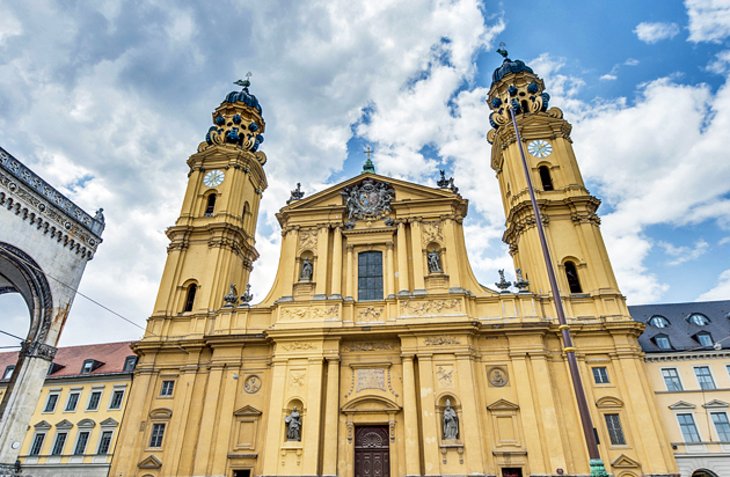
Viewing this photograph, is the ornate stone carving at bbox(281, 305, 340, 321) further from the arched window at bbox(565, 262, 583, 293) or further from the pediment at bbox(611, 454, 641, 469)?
the pediment at bbox(611, 454, 641, 469)

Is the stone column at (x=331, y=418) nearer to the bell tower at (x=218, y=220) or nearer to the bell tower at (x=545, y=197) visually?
the bell tower at (x=218, y=220)

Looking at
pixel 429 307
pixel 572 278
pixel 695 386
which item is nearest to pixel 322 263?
pixel 429 307

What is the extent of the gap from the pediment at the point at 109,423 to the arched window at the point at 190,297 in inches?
388

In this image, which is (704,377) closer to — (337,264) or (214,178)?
(337,264)

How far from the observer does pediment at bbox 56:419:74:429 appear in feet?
89.4

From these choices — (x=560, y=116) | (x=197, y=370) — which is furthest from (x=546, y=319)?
(x=197, y=370)

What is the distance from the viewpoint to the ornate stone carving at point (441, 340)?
18.8m

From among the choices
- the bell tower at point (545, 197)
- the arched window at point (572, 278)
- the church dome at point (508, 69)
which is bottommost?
the arched window at point (572, 278)

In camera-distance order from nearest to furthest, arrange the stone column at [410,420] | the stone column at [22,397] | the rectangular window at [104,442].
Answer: the stone column at [22,397]
the stone column at [410,420]
the rectangular window at [104,442]

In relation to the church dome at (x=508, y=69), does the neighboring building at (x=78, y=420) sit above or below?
below

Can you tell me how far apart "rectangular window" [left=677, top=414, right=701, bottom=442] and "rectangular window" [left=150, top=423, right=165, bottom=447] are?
77.7 feet

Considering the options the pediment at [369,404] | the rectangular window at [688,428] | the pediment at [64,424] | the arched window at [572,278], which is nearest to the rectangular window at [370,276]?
the pediment at [369,404]

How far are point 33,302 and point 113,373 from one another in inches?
553

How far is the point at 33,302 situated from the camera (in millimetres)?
16312
